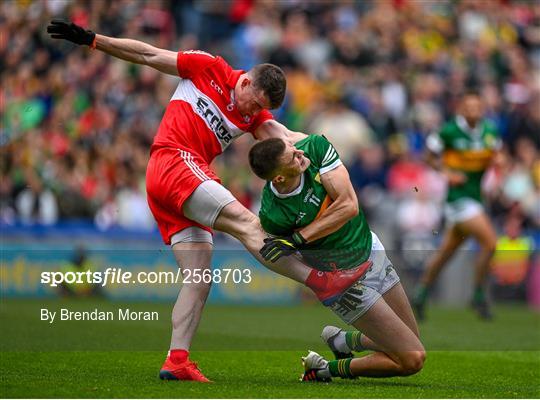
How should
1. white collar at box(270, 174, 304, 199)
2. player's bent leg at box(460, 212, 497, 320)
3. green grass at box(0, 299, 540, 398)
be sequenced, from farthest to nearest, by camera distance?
player's bent leg at box(460, 212, 497, 320)
white collar at box(270, 174, 304, 199)
green grass at box(0, 299, 540, 398)

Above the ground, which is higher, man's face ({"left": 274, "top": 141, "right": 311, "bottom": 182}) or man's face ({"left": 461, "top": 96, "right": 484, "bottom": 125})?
man's face ({"left": 274, "top": 141, "right": 311, "bottom": 182})

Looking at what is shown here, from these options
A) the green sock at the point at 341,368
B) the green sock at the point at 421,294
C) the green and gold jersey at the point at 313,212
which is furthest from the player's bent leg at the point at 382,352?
the green sock at the point at 421,294

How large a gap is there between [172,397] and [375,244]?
6.72 ft

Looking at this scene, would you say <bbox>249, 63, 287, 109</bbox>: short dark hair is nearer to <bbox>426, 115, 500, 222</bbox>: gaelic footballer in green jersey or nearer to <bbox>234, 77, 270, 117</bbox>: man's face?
<bbox>234, 77, 270, 117</bbox>: man's face

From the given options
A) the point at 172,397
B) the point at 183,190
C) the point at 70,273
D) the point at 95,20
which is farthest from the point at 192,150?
the point at 95,20

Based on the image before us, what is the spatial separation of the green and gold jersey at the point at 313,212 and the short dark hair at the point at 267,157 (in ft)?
0.80

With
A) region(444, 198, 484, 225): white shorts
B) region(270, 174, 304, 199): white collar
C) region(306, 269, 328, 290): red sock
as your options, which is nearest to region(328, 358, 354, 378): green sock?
region(306, 269, 328, 290): red sock

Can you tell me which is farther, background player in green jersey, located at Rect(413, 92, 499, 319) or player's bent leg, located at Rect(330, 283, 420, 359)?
background player in green jersey, located at Rect(413, 92, 499, 319)

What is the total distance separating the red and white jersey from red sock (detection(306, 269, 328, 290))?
1.31m

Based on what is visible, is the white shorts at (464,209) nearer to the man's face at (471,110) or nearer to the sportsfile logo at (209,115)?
the man's face at (471,110)

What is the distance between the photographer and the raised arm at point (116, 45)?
8852 mm

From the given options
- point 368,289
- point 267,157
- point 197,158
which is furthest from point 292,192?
point 197,158

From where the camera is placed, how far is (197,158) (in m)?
9.05

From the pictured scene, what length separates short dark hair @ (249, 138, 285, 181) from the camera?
319 inches
